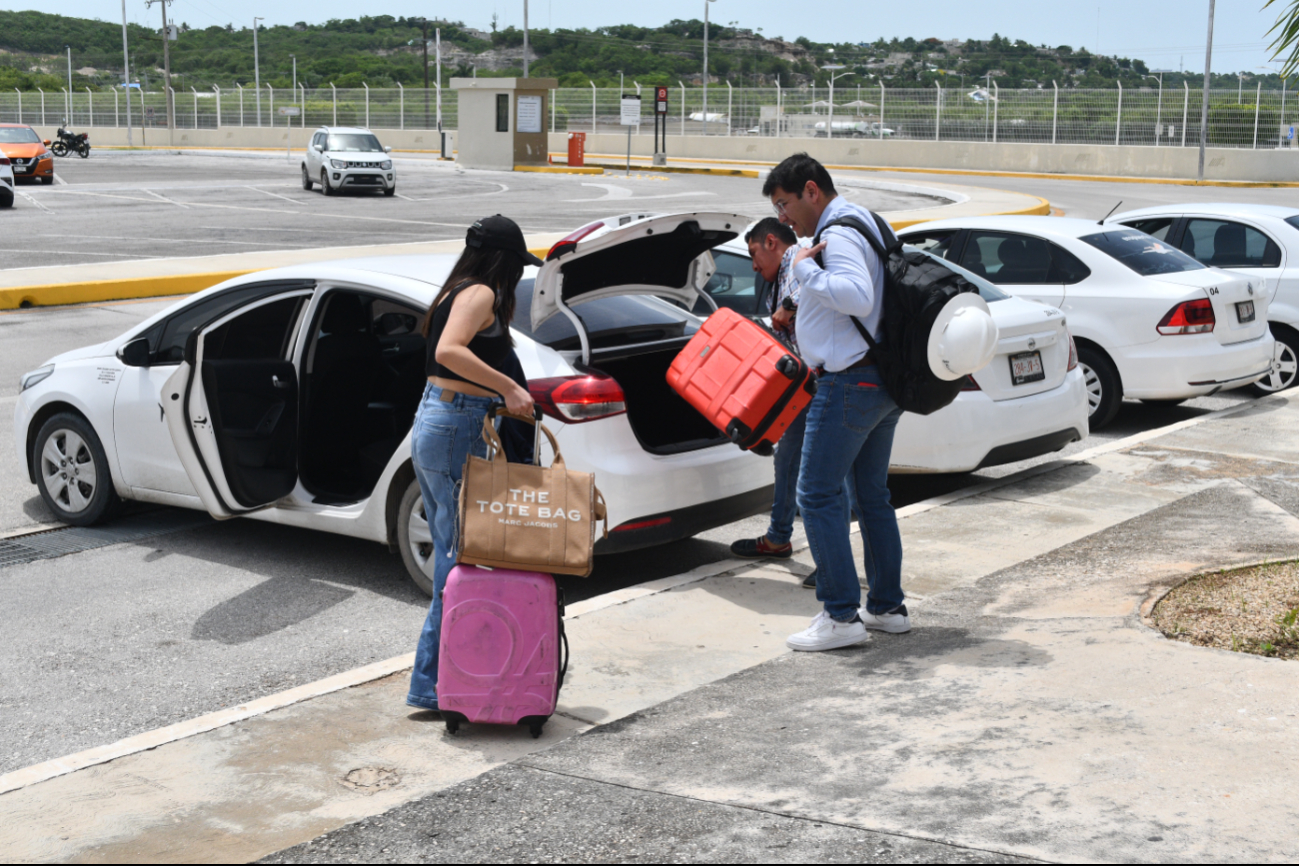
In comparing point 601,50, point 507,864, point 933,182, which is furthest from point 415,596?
point 601,50

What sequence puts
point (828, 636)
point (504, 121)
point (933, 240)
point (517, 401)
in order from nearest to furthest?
point (517, 401) < point (828, 636) < point (933, 240) < point (504, 121)

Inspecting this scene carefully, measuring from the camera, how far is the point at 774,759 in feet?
13.5

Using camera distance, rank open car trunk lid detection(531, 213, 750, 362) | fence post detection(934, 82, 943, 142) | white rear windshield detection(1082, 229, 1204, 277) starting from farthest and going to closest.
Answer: fence post detection(934, 82, 943, 142) → white rear windshield detection(1082, 229, 1204, 277) → open car trunk lid detection(531, 213, 750, 362)

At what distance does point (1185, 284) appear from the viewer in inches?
374

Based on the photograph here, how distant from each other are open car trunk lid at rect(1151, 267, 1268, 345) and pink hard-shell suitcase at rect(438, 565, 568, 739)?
6.71 metres

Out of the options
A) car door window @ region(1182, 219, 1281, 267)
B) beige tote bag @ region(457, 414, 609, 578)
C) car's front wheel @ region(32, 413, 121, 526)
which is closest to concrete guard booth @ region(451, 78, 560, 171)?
car door window @ region(1182, 219, 1281, 267)

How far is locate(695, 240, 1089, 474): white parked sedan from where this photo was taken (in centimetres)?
734

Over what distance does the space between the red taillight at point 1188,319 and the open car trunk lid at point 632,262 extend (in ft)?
14.2

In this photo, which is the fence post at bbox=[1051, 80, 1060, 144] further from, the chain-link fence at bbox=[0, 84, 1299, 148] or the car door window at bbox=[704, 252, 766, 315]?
the car door window at bbox=[704, 252, 766, 315]

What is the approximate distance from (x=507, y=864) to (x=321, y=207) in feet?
92.2

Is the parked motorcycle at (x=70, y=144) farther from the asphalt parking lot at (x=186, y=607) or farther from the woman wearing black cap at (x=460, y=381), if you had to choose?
the woman wearing black cap at (x=460, y=381)

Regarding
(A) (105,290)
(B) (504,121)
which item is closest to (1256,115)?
(B) (504,121)

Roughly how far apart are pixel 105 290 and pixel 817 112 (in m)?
40.9

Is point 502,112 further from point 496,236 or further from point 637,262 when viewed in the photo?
point 496,236
